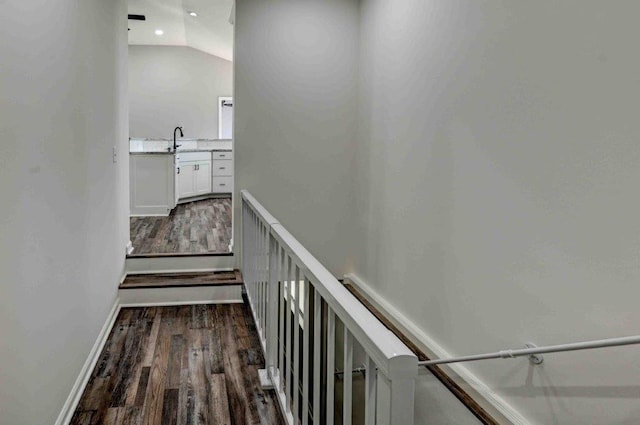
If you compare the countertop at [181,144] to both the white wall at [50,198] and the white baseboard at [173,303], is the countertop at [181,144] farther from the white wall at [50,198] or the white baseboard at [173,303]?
the white wall at [50,198]

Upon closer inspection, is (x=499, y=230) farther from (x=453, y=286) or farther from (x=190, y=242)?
(x=190, y=242)

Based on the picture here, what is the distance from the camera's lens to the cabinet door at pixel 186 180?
848 cm

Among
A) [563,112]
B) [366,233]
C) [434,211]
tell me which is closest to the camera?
[563,112]

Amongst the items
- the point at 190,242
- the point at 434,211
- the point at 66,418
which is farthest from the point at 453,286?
the point at 190,242

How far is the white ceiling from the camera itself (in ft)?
23.4

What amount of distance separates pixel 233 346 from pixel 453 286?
4.83 feet

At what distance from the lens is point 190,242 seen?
225 inches

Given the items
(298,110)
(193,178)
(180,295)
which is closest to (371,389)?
(180,295)

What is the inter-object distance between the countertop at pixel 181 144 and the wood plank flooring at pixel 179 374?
375 centimetres

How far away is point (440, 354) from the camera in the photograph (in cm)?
366

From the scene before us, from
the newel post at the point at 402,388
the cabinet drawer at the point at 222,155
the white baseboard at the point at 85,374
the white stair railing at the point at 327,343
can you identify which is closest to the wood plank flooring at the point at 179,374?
the white baseboard at the point at 85,374

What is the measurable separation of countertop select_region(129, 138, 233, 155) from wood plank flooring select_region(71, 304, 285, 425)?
3749mm

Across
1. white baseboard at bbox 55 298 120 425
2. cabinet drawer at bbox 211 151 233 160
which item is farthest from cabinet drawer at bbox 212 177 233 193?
white baseboard at bbox 55 298 120 425

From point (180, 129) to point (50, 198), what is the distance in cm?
740
